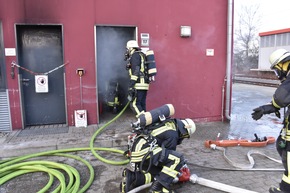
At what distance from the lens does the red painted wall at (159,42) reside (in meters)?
6.35

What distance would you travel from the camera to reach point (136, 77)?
609 centimetres

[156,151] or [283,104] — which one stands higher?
[283,104]

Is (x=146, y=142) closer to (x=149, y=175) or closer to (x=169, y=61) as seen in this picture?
(x=149, y=175)

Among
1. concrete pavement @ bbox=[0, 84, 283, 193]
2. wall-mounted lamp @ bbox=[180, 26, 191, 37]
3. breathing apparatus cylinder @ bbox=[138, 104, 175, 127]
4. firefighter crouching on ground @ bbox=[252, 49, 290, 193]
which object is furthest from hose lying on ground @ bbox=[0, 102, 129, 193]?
wall-mounted lamp @ bbox=[180, 26, 191, 37]

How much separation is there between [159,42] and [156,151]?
4173 millimetres

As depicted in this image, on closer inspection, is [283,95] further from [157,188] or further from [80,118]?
[80,118]

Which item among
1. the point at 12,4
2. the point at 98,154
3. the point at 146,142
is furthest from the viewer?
the point at 12,4

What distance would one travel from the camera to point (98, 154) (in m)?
5.38

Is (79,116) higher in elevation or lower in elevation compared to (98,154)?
higher

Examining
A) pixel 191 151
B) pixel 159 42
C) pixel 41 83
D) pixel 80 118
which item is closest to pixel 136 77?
pixel 159 42

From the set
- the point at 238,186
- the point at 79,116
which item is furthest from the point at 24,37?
the point at 238,186

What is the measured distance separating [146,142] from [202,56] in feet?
15.2

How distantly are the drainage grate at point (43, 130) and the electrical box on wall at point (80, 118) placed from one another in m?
0.32

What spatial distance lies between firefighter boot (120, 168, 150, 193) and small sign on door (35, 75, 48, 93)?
146 inches
